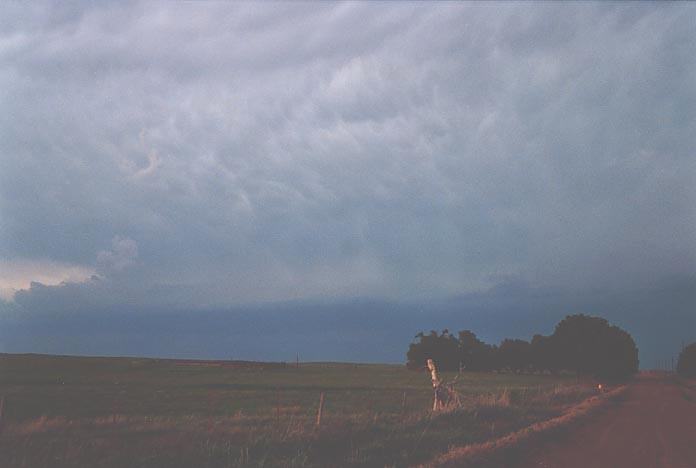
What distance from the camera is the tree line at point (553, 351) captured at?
95.1 meters

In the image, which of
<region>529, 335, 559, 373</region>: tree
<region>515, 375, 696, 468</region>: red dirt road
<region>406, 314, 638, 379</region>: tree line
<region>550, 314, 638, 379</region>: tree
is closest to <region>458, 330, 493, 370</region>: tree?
<region>406, 314, 638, 379</region>: tree line

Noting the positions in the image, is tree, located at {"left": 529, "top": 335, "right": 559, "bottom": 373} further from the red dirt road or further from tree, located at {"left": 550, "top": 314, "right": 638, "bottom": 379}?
the red dirt road

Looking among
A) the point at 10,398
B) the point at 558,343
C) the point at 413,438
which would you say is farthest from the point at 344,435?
the point at 558,343

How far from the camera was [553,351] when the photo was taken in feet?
336

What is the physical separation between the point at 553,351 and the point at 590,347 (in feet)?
28.9

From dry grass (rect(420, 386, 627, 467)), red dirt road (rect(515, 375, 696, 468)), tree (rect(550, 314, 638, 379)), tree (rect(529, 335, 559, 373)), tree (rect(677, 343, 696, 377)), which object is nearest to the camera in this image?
dry grass (rect(420, 386, 627, 467))

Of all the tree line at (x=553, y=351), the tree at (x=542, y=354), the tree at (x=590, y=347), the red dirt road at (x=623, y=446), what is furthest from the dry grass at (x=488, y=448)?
the tree at (x=542, y=354)

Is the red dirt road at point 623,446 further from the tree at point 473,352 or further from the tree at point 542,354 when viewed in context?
the tree at point 473,352

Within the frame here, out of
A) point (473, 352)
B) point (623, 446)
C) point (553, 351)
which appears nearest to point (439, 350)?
point (473, 352)

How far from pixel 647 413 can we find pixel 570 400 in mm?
8321

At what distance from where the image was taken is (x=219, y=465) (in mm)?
12844

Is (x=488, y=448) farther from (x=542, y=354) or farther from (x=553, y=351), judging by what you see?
(x=542, y=354)

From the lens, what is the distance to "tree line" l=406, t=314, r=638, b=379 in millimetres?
95125

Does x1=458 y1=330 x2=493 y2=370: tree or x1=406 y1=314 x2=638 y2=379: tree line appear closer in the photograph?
x1=406 y1=314 x2=638 y2=379: tree line
